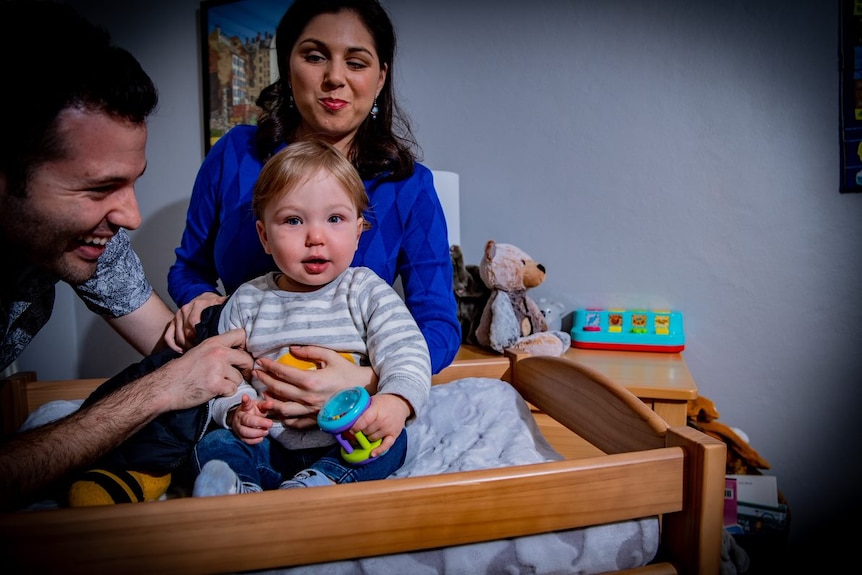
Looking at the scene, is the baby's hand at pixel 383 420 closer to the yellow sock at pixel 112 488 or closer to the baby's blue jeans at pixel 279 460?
the baby's blue jeans at pixel 279 460

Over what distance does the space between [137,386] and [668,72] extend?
5.47 feet

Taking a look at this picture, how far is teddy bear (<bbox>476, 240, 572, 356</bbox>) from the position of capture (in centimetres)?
163

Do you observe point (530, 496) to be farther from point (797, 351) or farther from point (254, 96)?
point (254, 96)

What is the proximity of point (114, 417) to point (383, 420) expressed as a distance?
1.30 feet

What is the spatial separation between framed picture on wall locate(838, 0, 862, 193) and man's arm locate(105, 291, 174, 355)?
1.81m

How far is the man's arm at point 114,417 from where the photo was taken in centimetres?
69

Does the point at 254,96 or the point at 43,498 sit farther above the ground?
the point at 254,96

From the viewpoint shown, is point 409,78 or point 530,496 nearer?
point 530,496

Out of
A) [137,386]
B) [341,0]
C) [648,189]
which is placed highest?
[341,0]

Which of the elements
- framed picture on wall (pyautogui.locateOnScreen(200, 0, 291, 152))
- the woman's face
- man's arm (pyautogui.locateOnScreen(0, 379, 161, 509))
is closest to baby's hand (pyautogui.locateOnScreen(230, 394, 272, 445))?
man's arm (pyautogui.locateOnScreen(0, 379, 161, 509))

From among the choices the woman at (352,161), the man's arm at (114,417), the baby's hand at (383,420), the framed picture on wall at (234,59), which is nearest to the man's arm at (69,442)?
the man's arm at (114,417)

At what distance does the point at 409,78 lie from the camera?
1960 mm

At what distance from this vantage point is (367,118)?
1233 mm

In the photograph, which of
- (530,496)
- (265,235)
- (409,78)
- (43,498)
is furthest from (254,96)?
(530,496)
